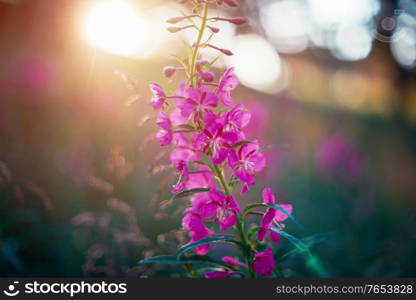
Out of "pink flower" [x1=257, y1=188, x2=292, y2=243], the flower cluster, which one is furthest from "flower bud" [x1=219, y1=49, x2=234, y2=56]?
"pink flower" [x1=257, y1=188, x2=292, y2=243]

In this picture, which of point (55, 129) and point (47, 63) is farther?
point (47, 63)

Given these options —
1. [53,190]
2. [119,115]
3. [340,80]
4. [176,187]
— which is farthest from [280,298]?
[340,80]

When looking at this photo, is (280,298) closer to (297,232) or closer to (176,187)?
(176,187)

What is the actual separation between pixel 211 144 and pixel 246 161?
140mm

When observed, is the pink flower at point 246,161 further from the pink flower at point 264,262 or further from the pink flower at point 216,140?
the pink flower at point 264,262

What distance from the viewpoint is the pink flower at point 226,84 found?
1.43 m

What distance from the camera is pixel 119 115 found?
4.11 m

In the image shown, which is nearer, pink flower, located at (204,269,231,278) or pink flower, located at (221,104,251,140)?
pink flower, located at (221,104,251,140)

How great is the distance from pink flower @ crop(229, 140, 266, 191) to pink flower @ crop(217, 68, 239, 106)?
16 centimetres

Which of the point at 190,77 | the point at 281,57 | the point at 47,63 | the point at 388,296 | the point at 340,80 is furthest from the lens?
the point at 340,80

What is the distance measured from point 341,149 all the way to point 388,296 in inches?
136

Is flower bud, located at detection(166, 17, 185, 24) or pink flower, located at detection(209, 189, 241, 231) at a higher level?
flower bud, located at detection(166, 17, 185, 24)

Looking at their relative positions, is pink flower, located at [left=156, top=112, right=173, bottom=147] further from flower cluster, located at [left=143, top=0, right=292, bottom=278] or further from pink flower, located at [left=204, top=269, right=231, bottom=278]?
pink flower, located at [left=204, top=269, right=231, bottom=278]

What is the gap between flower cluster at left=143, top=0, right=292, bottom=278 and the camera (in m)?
1.38
